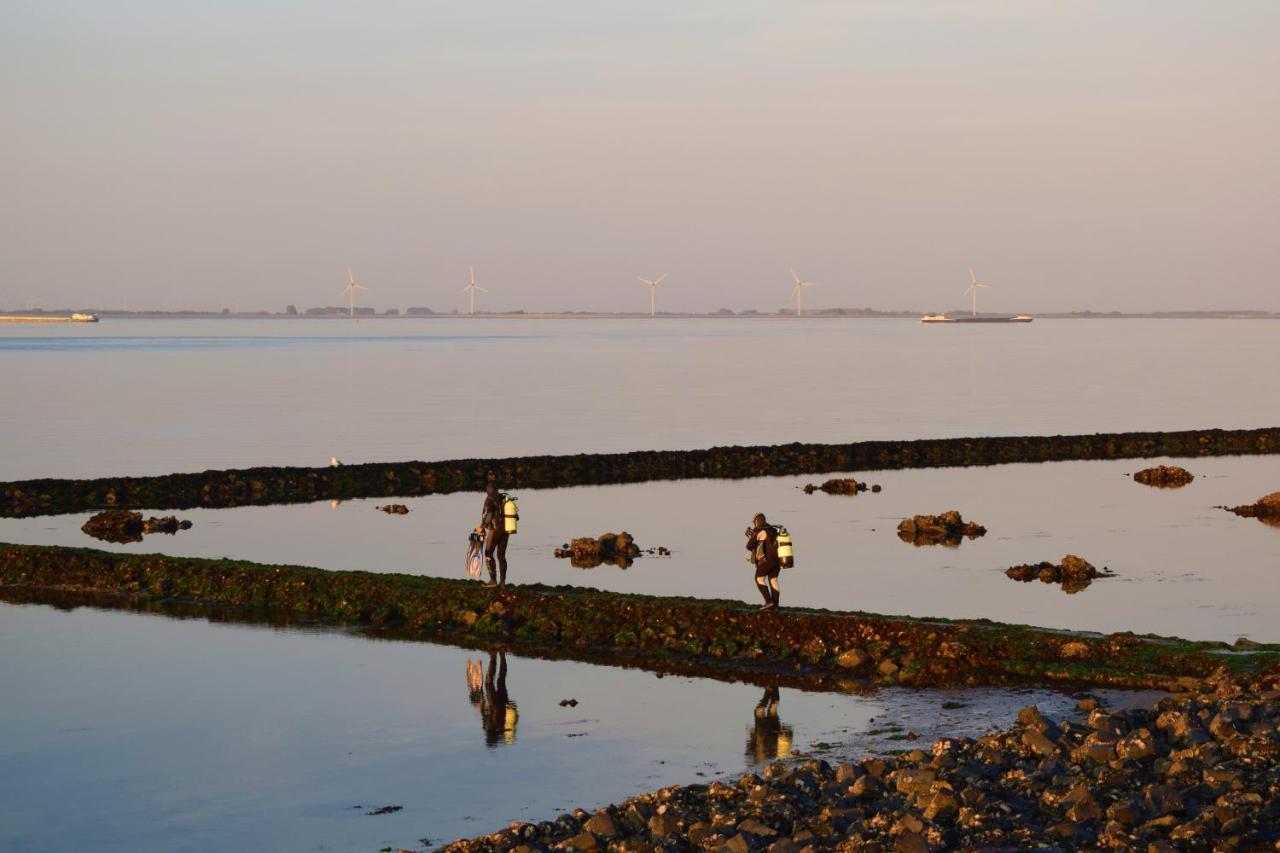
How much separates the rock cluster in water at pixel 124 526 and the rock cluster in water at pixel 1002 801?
1377 inches

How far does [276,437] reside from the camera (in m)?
96.6

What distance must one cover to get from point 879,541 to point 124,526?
2452 cm

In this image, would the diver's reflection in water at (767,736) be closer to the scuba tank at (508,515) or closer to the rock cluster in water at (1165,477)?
the scuba tank at (508,515)

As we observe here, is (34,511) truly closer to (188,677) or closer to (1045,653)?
(188,677)

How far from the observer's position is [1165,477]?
2835 inches

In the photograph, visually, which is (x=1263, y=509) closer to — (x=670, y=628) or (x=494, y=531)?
(x=670, y=628)

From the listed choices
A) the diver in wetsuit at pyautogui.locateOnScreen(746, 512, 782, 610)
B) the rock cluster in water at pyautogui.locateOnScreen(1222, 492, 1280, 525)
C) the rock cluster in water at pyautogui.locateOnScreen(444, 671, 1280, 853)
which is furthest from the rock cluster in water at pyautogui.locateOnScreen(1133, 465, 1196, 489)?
the rock cluster in water at pyautogui.locateOnScreen(444, 671, 1280, 853)

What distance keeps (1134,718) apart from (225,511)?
42721mm

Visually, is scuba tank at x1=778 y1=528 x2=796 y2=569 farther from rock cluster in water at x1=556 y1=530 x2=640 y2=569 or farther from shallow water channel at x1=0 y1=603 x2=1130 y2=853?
rock cluster in water at x1=556 y1=530 x2=640 y2=569

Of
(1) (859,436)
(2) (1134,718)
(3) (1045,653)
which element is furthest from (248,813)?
(1) (859,436)

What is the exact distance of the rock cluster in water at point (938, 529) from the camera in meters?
53.0

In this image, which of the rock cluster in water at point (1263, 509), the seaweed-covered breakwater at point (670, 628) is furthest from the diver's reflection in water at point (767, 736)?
the rock cluster in water at point (1263, 509)

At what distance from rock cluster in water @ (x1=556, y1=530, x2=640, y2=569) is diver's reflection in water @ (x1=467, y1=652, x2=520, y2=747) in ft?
45.0

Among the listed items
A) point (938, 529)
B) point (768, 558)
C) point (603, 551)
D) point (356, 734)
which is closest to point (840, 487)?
point (938, 529)
